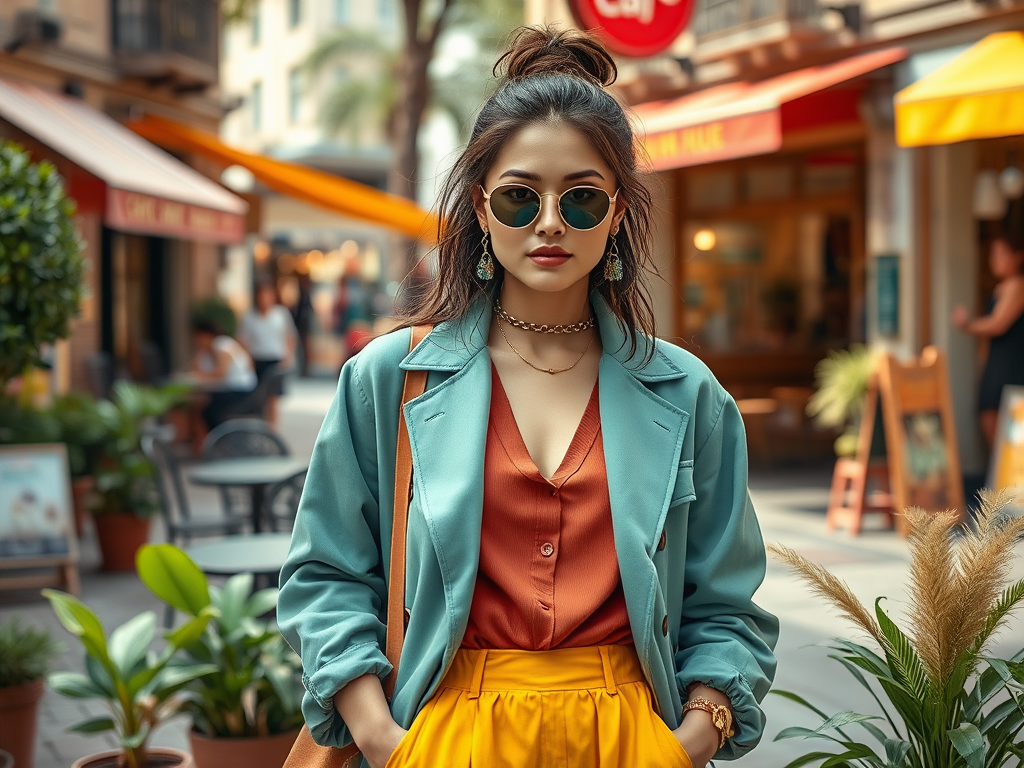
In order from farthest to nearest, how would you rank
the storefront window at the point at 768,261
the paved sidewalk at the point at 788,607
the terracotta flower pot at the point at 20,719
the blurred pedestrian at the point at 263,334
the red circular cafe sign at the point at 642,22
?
the blurred pedestrian at the point at 263,334
the storefront window at the point at 768,261
the red circular cafe sign at the point at 642,22
the paved sidewalk at the point at 788,607
the terracotta flower pot at the point at 20,719

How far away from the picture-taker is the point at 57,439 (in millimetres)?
7652

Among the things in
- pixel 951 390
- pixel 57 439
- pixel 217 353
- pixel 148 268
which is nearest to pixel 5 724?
pixel 57 439

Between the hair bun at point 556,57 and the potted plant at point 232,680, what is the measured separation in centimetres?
207

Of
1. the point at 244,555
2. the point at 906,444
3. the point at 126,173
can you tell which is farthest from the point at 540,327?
the point at 126,173

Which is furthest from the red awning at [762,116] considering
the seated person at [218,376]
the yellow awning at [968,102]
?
the seated person at [218,376]

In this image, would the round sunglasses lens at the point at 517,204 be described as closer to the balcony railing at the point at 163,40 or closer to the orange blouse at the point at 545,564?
the orange blouse at the point at 545,564

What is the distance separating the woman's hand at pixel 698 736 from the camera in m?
1.96

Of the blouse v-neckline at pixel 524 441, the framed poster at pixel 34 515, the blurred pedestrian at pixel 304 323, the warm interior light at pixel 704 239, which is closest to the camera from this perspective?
the blouse v-neckline at pixel 524 441

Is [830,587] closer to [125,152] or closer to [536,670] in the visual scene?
[536,670]

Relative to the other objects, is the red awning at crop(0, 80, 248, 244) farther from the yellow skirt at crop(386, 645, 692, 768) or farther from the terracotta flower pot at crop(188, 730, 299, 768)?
the yellow skirt at crop(386, 645, 692, 768)

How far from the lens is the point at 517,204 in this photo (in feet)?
6.57

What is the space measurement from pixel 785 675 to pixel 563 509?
3748 millimetres

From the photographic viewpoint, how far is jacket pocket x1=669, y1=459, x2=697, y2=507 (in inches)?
79.1

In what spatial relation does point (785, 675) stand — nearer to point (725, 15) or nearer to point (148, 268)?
point (725, 15)
